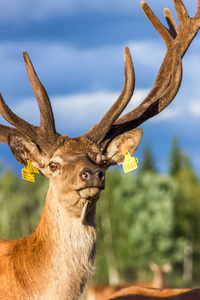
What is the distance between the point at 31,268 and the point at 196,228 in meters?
55.6

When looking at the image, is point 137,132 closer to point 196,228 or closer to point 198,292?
point 198,292

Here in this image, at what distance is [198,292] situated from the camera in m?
8.24

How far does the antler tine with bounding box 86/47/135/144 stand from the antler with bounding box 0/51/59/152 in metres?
0.49

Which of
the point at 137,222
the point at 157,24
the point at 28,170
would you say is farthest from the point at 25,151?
the point at 137,222

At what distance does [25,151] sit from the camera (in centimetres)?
693

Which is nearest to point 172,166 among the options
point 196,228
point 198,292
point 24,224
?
point 196,228

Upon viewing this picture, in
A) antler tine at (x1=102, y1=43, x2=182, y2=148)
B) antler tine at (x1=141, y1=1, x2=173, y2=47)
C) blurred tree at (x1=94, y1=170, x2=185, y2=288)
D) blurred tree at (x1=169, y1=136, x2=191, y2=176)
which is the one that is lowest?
blurred tree at (x1=94, y1=170, x2=185, y2=288)

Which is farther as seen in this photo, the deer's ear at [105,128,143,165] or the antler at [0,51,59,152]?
the deer's ear at [105,128,143,165]

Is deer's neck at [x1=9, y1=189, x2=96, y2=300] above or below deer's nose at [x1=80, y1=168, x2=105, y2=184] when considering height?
below

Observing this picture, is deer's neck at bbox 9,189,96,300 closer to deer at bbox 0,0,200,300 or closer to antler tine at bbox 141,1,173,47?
deer at bbox 0,0,200,300

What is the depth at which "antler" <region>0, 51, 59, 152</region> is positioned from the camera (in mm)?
6742

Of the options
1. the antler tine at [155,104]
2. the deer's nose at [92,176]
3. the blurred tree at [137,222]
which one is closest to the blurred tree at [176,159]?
the blurred tree at [137,222]

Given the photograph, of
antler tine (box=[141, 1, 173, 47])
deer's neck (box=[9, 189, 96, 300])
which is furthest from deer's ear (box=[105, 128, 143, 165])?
antler tine (box=[141, 1, 173, 47])

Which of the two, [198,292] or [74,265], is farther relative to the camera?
[198,292]
